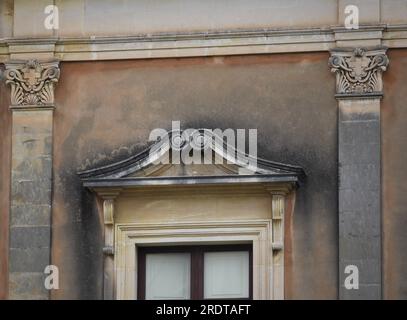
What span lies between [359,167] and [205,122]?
6.27 ft

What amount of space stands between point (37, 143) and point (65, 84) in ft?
2.63

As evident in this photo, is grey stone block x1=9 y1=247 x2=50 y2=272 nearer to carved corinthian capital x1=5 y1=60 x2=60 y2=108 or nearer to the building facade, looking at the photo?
the building facade

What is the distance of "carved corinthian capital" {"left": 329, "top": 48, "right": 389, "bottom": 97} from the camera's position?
89.2 feet

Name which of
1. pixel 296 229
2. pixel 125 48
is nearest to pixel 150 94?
pixel 125 48

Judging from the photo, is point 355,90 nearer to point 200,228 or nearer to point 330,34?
point 330,34

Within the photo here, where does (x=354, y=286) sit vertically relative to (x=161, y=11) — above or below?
below

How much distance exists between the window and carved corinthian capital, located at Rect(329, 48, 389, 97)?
222cm

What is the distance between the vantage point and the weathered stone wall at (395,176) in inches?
1053

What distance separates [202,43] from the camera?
27641 mm

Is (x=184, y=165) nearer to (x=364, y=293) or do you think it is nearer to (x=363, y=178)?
(x=363, y=178)

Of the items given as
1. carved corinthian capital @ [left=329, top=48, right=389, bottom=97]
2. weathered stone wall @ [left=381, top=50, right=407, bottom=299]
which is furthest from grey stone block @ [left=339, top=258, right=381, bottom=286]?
carved corinthian capital @ [left=329, top=48, right=389, bottom=97]

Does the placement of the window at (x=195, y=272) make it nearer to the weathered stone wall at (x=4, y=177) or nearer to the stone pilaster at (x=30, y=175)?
the stone pilaster at (x=30, y=175)

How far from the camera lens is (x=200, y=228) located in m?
27.2

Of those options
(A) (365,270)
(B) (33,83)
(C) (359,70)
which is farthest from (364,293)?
(B) (33,83)
